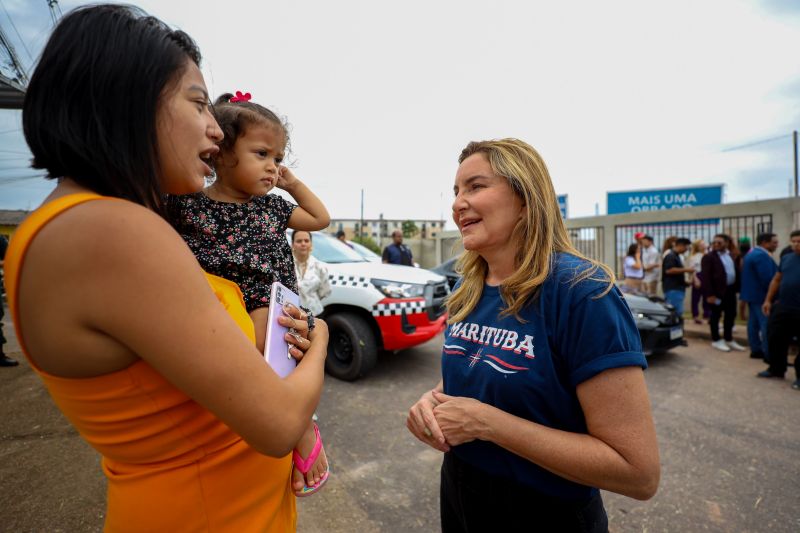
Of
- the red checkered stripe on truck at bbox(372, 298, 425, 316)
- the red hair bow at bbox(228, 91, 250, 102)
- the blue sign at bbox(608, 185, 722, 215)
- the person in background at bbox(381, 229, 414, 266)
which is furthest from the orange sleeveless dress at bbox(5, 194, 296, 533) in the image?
the blue sign at bbox(608, 185, 722, 215)

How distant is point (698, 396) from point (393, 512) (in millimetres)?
4049

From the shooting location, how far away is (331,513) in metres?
2.60

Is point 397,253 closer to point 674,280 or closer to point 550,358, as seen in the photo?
point 674,280

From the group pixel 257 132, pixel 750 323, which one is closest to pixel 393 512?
pixel 257 132

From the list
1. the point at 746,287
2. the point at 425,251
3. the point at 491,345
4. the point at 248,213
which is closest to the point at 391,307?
the point at 248,213

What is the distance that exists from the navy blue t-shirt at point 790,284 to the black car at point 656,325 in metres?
1.28

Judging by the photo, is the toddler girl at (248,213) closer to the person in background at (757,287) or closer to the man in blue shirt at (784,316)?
the man in blue shirt at (784,316)

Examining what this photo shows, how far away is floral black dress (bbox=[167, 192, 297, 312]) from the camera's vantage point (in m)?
1.51

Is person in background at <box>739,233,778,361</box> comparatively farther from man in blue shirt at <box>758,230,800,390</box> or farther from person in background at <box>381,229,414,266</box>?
person in background at <box>381,229,414,266</box>

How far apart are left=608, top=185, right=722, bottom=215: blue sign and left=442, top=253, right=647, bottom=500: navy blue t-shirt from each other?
14.9m

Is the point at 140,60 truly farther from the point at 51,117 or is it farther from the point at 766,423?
the point at 766,423

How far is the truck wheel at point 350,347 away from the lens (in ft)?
15.9

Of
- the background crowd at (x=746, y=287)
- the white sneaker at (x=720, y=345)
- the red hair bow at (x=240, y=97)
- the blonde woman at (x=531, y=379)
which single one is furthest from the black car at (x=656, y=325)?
the red hair bow at (x=240, y=97)

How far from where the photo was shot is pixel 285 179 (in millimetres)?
1850
